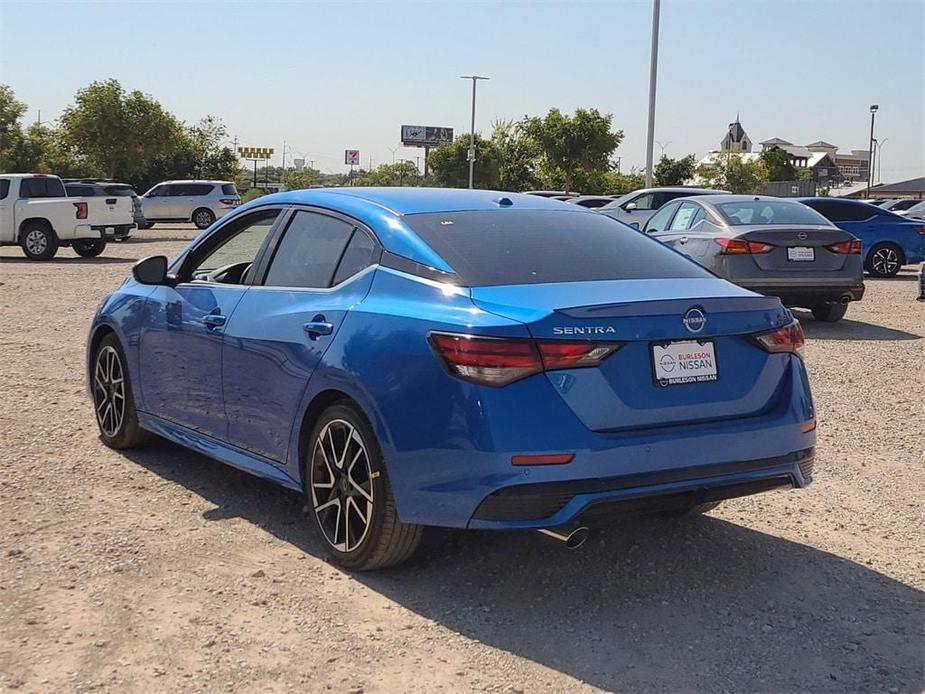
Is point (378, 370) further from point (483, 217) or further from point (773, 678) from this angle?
point (773, 678)

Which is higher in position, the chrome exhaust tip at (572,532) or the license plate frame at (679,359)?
the license plate frame at (679,359)

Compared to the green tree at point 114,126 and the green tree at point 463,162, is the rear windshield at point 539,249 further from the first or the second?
the green tree at point 463,162

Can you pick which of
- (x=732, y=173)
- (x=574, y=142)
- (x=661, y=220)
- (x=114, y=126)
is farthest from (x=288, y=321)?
(x=732, y=173)

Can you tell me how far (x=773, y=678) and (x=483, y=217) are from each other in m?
2.27

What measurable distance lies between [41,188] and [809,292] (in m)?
17.6

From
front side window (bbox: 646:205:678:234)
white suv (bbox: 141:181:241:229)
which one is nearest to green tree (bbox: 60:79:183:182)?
white suv (bbox: 141:181:241:229)

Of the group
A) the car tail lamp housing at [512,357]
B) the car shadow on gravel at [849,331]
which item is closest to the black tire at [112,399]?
the car tail lamp housing at [512,357]

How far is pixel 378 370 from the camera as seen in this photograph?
13.8 feet

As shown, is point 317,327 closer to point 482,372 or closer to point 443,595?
point 482,372

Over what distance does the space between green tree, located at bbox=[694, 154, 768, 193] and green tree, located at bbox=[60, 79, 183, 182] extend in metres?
36.3

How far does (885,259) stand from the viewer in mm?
20547

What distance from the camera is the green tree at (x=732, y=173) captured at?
71.8 meters

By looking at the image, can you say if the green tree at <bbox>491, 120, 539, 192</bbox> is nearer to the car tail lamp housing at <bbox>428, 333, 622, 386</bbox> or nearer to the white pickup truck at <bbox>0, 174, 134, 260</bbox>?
the white pickup truck at <bbox>0, 174, 134, 260</bbox>

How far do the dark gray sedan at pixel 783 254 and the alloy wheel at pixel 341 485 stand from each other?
26.1 feet
